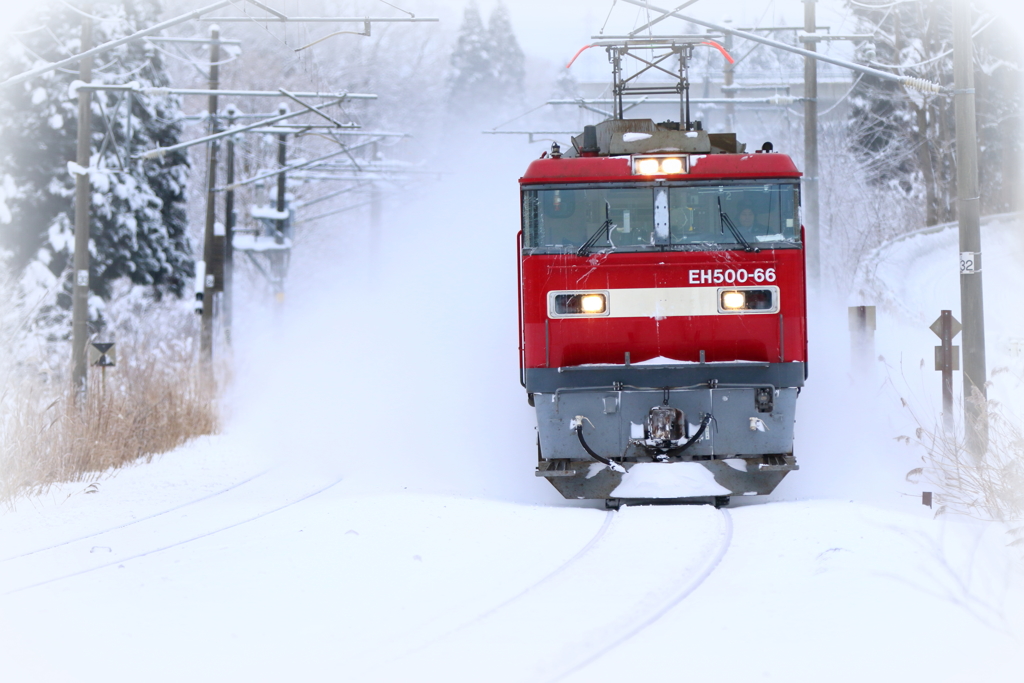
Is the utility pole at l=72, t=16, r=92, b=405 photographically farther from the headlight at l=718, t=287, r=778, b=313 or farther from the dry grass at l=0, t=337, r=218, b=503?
the headlight at l=718, t=287, r=778, b=313

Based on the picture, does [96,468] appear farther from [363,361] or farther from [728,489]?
[363,361]

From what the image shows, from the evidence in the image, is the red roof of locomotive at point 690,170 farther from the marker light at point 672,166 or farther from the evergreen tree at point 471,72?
the evergreen tree at point 471,72

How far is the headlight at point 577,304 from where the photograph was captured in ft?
32.9

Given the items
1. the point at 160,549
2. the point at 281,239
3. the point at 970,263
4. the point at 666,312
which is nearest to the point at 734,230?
the point at 666,312

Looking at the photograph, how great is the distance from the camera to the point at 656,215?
10.1 meters

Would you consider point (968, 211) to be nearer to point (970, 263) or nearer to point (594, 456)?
point (970, 263)

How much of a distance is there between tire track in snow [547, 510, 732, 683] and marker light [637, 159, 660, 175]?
335cm

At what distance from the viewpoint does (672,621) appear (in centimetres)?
602

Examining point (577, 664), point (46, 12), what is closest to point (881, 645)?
point (577, 664)

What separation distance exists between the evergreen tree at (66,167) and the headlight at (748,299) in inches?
751

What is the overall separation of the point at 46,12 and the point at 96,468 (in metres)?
17.2

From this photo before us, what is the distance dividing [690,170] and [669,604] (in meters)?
4.92

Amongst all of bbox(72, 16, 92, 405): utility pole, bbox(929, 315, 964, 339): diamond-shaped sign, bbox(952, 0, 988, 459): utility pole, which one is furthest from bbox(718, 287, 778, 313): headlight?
bbox(72, 16, 92, 405): utility pole

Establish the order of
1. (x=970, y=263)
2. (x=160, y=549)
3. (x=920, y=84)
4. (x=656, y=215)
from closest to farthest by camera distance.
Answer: (x=160, y=549) < (x=656, y=215) < (x=970, y=263) < (x=920, y=84)
